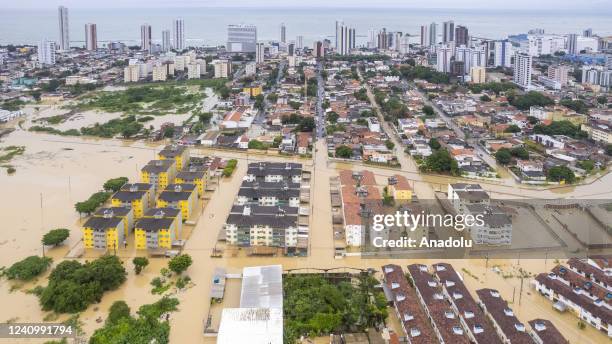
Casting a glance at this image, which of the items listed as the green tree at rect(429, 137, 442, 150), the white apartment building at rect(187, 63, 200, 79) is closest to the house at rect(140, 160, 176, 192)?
the green tree at rect(429, 137, 442, 150)

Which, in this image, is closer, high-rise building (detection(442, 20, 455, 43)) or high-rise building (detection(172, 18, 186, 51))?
high-rise building (detection(442, 20, 455, 43))

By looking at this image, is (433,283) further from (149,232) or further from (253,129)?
(253,129)

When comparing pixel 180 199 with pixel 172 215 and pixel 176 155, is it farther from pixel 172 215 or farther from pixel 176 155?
pixel 176 155

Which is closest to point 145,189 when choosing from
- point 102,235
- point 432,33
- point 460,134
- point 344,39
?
point 102,235

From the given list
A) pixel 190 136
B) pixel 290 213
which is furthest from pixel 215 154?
pixel 290 213

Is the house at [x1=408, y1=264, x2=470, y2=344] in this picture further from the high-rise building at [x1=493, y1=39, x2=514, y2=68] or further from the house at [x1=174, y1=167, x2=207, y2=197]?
the high-rise building at [x1=493, y1=39, x2=514, y2=68]

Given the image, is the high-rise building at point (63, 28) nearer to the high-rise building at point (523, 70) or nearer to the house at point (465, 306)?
the high-rise building at point (523, 70)
